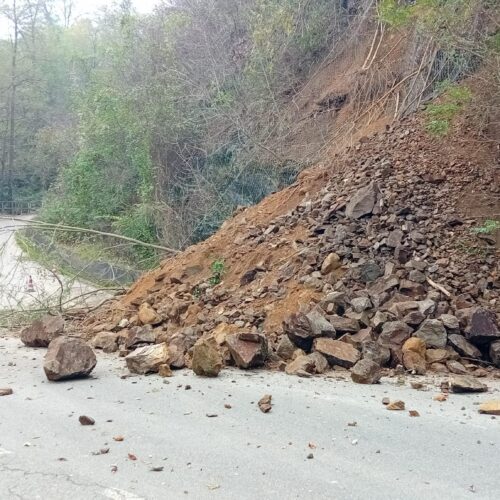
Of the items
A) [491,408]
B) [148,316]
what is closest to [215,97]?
[148,316]

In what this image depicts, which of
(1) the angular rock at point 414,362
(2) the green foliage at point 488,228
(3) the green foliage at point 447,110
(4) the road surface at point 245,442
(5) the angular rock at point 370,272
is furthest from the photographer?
(3) the green foliage at point 447,110

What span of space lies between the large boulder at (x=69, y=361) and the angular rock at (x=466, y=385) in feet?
12.4

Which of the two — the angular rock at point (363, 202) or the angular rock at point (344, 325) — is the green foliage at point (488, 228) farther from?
the angular rock at point (344, 325)

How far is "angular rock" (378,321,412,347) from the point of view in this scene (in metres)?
6.70

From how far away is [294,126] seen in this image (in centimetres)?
1493

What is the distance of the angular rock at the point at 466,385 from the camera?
18.1ft

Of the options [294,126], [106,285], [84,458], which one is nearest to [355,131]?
[294,126]

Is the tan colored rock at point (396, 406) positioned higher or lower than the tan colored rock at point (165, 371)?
higher

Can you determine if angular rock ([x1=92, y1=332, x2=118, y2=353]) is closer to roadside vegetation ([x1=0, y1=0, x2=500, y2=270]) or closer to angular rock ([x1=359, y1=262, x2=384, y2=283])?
angular rock ([x1=359, y1=262, x2=384, y2=283])

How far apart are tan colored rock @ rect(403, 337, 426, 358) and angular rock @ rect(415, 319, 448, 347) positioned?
3.9 inches

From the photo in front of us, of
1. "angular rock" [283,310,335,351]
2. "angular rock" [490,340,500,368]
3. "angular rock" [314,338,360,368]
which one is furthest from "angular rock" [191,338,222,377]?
"angular rock" [490,340,500,368]

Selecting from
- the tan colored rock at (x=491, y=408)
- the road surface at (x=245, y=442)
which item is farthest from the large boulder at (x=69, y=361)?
the tan colored rock at (x=491, y=408)

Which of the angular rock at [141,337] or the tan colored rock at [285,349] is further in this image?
the angular rock at [141,337]

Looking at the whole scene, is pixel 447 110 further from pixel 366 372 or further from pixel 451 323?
pixel 366 372
